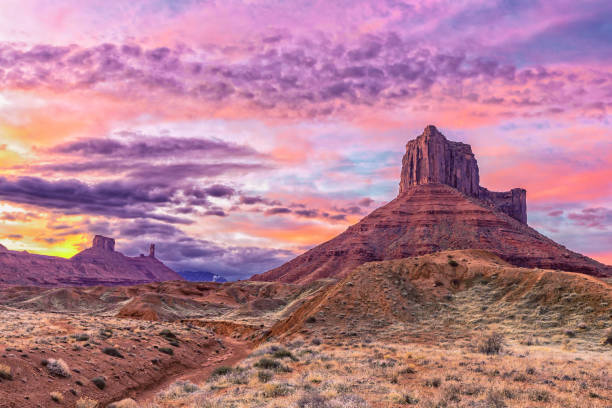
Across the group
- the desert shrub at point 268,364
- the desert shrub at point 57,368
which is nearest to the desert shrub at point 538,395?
the desert shrub at point 268,364

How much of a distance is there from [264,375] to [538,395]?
11344mm

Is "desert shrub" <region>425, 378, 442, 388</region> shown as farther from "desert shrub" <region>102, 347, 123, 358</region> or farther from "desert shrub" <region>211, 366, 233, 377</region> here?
"desert shrub" <region>102, 347, 123, 358</region>

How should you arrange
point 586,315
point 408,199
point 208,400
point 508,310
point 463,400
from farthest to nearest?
1. point 408,199
2. point 508,310
3. point 586,315
4. point 208,400
5. point 463,400

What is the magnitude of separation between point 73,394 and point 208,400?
237 inches

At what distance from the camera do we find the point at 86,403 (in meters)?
Result: 16.6

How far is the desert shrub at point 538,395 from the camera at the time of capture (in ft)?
48.9

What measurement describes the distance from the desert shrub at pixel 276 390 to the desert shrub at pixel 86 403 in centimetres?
668

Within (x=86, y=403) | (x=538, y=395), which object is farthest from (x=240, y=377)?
(x=538, y=395)

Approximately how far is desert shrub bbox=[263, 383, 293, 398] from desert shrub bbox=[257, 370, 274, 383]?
2.22 metres

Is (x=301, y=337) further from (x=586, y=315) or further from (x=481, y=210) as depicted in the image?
(x=481, y=210)

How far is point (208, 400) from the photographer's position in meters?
15.8

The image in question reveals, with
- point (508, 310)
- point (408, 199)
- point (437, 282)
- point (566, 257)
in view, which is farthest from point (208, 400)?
point (408, 199)

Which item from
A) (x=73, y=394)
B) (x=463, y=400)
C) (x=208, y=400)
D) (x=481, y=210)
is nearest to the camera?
(x=463, y=400)

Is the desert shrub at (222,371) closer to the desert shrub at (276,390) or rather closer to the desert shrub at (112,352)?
the desert shrub at (112,352)
